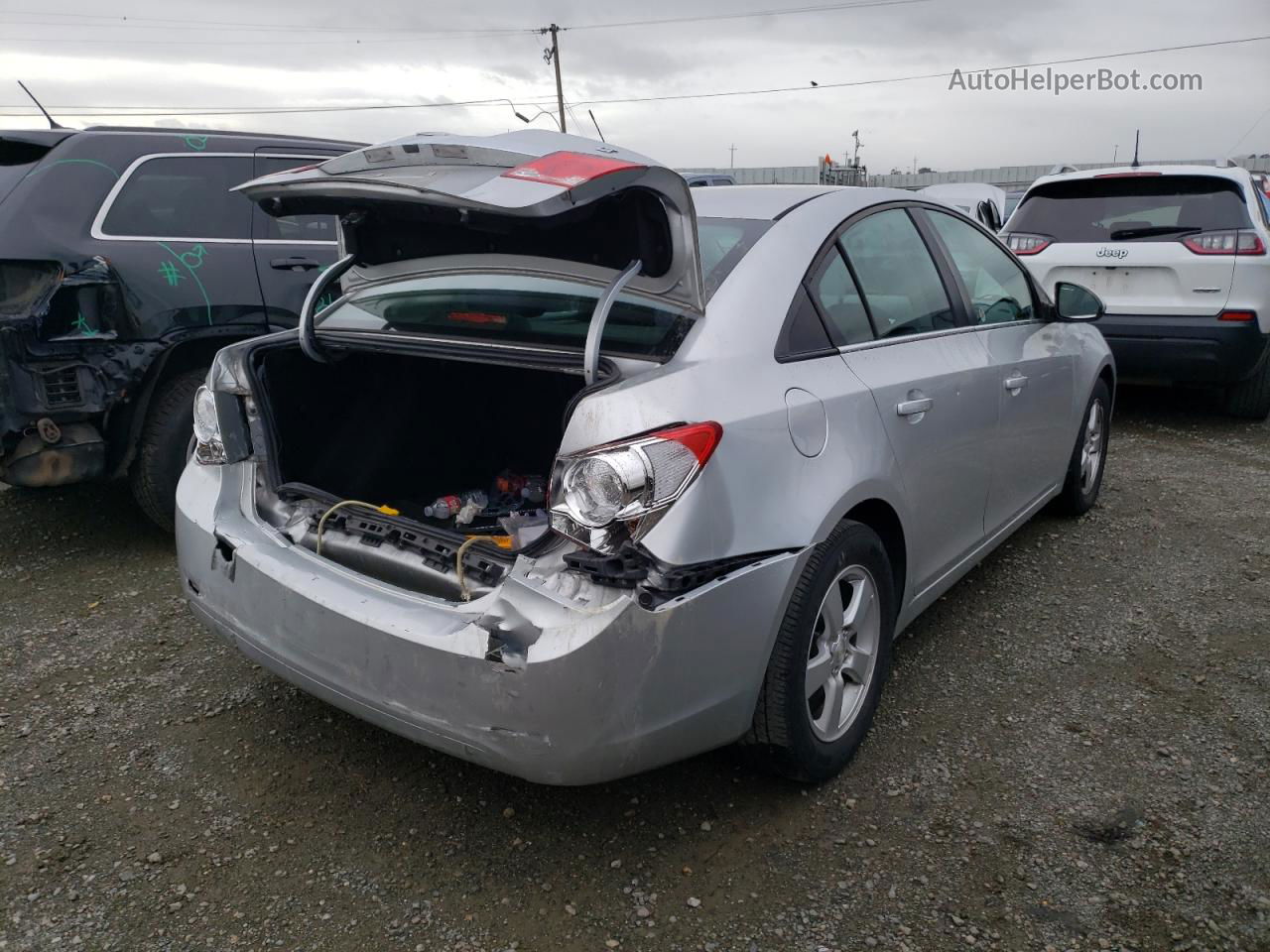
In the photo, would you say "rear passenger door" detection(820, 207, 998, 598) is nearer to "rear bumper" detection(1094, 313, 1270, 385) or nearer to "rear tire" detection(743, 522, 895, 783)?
"rear tire" detection(743, 522, 895, 783)

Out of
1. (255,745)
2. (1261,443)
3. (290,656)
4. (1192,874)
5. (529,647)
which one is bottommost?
(1261,443)

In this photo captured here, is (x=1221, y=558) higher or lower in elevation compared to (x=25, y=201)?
lower

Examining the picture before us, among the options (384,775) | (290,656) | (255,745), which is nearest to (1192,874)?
(384,775)

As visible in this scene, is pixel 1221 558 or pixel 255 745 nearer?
pixel 255 745

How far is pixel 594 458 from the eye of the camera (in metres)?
2.03

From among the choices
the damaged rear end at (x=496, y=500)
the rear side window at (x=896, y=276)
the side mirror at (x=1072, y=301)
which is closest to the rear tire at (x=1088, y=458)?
the side mirror at (x=1072, y=301)

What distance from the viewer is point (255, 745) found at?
2836mm

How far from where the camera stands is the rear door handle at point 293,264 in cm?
466

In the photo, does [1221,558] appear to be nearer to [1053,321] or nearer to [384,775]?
[1053,321]

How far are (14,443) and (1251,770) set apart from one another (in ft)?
14.1

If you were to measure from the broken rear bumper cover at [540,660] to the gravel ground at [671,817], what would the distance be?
0.37 metres

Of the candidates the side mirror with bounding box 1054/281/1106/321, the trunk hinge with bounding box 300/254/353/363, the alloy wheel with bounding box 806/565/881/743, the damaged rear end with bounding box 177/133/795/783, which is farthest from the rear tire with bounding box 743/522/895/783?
the side mirror with bounding box 1054/281/1106/321

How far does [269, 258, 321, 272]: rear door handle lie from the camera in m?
4.66

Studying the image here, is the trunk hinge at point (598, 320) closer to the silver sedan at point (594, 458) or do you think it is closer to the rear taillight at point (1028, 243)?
the silver sedan at point (594, 458)
